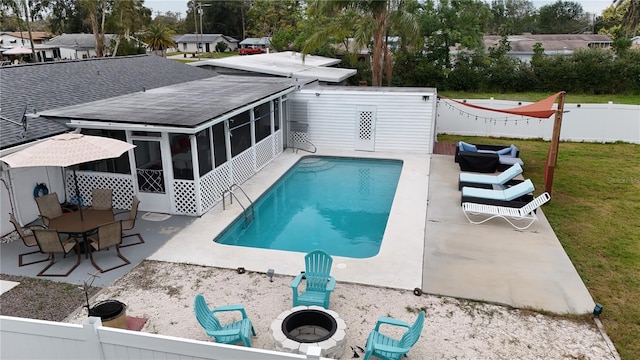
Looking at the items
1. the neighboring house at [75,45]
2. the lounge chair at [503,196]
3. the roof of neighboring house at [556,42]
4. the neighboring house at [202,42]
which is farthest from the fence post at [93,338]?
the neighboring house at [202,42]

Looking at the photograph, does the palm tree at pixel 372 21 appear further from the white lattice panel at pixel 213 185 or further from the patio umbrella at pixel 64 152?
the patio umbrella at pixel 64 152

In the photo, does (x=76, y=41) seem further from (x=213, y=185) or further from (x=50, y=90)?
(x=213, y=185)

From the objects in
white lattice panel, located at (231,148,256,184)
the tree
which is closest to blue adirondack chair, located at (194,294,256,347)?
white lattice panel, located at (231,148,256,184)

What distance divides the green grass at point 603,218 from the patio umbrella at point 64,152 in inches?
366

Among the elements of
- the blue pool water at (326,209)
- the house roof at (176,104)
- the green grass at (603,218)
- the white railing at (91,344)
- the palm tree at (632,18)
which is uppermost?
the palm tree at (632,18)

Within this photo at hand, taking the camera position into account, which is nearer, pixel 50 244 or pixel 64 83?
pixel 50 244

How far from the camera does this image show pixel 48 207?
32.0 ft

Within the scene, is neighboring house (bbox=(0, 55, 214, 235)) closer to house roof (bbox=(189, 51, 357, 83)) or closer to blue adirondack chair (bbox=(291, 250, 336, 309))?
house roof (bbox=(189, 51, 357, 83))

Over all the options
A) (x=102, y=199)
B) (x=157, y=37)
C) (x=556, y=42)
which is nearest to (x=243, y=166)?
(x=102, y=199)

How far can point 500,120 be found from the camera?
2023 centimetres

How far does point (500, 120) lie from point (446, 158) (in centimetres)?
A: 504

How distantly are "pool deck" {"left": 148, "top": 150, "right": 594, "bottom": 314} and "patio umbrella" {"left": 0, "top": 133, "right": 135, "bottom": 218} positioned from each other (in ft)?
7.77

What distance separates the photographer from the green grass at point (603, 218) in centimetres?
733

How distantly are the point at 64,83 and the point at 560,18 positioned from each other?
273ft
